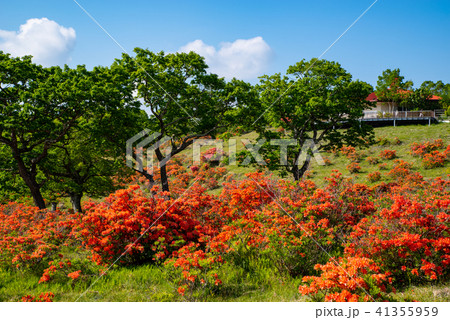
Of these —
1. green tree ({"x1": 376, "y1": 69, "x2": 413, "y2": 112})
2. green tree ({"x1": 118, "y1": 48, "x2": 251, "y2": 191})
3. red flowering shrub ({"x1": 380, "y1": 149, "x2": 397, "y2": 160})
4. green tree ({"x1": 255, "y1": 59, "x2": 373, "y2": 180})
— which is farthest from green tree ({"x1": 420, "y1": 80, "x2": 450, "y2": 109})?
green tree ({"x1": 118, "y1": 48, "x2": 251, "y2": 191})

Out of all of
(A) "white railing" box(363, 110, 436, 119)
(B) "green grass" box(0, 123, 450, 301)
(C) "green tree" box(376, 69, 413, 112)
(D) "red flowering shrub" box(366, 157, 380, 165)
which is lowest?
(D) "red flowering shrub" box(366, 157, 380, 165)

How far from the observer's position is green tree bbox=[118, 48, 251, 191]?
17.6 m

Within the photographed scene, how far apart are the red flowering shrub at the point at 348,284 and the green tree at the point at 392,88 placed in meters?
55.1

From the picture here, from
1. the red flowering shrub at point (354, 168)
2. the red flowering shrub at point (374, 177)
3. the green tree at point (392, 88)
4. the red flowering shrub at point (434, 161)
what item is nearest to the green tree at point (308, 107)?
the red flowering shrub at point (374, 177)

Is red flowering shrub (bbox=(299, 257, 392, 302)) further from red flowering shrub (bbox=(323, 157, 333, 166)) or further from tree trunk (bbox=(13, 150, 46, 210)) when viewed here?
red flowering shrub (bbox=(323, 157, 333, 166))

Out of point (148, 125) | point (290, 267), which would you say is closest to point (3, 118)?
point (148, 125)

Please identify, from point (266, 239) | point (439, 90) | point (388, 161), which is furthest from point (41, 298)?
point (439, 90)

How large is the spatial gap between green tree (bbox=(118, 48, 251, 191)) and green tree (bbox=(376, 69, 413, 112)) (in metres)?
43.3

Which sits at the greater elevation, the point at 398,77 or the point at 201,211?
the point at 398,77

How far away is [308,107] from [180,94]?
878cm

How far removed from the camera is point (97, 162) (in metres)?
21.0

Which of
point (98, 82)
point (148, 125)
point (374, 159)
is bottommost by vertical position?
point (374, 159)
